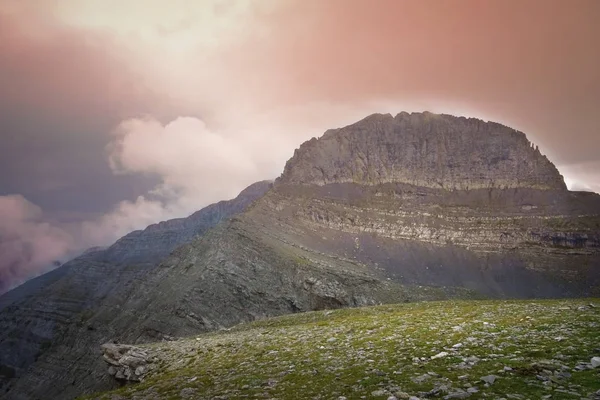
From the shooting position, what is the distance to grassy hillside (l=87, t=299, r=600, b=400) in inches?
476

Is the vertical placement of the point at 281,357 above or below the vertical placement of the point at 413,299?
above

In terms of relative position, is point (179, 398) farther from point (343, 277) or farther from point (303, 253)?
point (303, 253)

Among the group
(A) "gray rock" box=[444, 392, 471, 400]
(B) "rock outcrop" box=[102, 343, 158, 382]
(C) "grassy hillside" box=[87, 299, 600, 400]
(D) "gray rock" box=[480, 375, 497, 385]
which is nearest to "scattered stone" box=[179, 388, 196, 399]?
(C) "grassy hillside" box=[87, 299, 600, 400]

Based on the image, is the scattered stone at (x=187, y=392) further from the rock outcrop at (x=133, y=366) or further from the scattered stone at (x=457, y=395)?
the scattered stone at (x=457, y=395)

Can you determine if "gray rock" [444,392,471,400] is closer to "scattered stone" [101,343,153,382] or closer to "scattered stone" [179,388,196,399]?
"scattered stone" [179,388,196,399]

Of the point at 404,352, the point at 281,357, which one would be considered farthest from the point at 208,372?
the point at 404,352

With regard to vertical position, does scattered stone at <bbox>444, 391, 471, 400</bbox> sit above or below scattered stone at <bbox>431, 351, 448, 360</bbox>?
above

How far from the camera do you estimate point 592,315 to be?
23.5m

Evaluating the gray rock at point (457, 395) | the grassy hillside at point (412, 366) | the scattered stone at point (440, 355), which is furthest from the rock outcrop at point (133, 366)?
the gray rock at point (457, 395)

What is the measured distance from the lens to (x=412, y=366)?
1577cm

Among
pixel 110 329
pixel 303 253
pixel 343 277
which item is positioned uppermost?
pixel 303 253

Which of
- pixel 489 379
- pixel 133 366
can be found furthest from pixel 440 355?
pixel 133 366

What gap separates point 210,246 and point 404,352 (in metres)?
132

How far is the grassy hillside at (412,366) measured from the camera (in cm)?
1210
